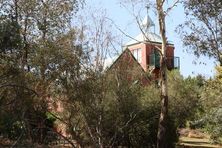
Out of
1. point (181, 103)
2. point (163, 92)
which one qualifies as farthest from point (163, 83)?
point (181, 103)

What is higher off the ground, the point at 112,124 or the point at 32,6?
the point at 32,6

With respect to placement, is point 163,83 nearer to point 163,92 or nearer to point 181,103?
point 163,92

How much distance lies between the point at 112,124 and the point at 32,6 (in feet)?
23.6

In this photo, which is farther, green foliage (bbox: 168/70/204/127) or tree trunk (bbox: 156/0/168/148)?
green foliage (bbox: 168/70/204/127)

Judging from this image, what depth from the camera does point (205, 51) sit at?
82.4 feet

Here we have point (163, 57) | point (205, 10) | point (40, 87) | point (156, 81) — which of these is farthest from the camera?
point (156, 81)

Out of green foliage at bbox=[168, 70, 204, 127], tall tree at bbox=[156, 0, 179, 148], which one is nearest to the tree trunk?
tall tree at bbox=[156, 0, 179, 148]

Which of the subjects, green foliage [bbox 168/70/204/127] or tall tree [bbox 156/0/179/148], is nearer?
tall tree [bbox 156/0/179/148]

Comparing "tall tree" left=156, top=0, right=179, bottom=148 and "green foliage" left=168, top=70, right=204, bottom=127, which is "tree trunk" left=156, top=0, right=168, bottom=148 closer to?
"tall tree" left=156, top=0, right=179, bottom=148

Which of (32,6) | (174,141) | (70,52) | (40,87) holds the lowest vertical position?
(174,141)

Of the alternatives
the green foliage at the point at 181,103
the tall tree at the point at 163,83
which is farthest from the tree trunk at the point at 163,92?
the green foliage at the point at 181,103

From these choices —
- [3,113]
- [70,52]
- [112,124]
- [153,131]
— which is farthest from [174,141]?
[3,113]

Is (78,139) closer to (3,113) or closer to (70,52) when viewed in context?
(70,52)

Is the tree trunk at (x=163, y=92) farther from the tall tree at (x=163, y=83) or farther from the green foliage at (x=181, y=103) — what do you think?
the green foliage at (x=181, y=103)
